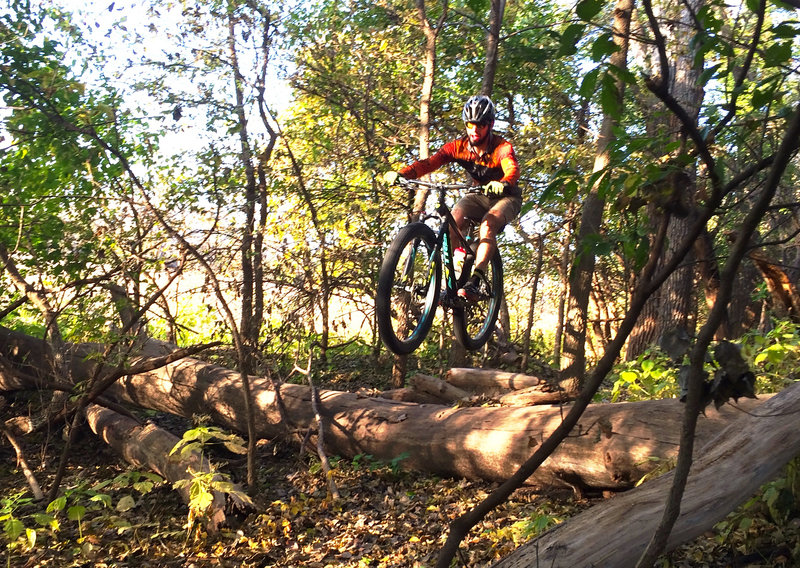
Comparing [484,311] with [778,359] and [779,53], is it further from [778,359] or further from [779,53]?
[779,53]

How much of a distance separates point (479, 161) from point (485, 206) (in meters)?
0.48

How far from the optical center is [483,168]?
5.56 meters

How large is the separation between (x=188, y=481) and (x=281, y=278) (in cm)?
382

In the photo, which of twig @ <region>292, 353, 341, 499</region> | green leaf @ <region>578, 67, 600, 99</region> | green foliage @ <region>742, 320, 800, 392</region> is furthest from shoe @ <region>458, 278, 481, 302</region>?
green leaf @ <region>578, 67, 600, 99</region>

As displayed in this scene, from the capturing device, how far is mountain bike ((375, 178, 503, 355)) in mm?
4617

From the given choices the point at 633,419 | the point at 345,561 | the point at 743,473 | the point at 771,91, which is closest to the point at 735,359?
the point at 771,91

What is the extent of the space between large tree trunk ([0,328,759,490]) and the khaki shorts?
1641 mm

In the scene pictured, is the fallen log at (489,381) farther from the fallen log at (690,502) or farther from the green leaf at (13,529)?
the green leaf at (13,529)

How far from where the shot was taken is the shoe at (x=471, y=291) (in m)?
5.58

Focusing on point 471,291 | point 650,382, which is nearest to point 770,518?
point 650,382

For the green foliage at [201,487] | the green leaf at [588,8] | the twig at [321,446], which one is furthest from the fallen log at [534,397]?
the green leaf at [588,8]

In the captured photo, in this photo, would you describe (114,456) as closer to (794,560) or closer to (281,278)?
(281,278)

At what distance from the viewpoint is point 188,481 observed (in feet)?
16.0

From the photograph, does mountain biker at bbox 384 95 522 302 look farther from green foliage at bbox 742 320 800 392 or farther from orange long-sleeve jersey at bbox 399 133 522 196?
green foliage at bbox 742 320 800 392
